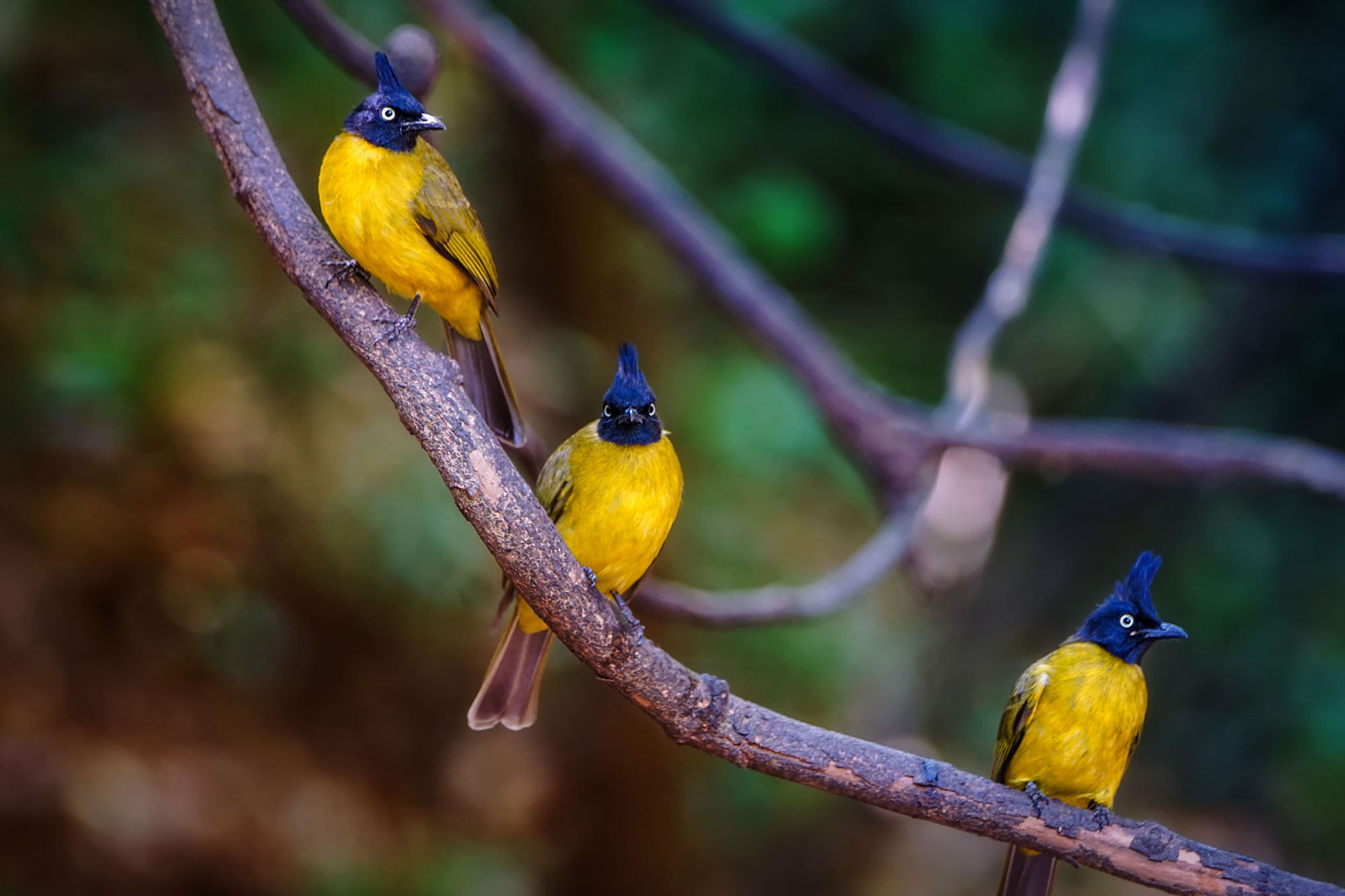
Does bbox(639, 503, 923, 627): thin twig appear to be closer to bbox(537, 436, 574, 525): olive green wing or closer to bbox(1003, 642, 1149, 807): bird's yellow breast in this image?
bbox(537, 436, 574, 525): olive green wing

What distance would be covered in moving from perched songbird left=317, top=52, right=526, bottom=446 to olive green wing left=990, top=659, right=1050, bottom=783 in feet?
3.93

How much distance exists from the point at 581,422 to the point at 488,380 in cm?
426

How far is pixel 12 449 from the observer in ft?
21.3

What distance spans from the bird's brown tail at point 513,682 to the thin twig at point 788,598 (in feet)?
2.16

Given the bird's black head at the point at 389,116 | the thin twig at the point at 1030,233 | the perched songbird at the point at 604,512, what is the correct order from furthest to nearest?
the thin twig at the point at 1030,233 < the perched songbird at the point at 604,512 < the bird's black head at the point at 389,116

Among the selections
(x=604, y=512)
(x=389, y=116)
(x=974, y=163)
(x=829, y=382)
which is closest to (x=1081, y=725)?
(x=604, y=512)

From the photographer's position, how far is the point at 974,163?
6523mm

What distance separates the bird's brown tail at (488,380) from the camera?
2.65 metres

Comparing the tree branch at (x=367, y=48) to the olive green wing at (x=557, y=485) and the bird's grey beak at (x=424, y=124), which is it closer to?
the bird's grey beak at (x=424, y=124)

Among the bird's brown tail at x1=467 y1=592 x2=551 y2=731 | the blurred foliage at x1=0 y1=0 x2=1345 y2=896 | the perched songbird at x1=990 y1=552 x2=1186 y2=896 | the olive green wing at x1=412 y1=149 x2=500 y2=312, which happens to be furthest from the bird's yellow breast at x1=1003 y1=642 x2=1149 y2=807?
the blurred foliage at x1=0 y1=0 x2=1345 y2=896

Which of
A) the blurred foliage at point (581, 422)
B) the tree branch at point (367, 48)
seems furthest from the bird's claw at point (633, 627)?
the blurred foliage at point (581, 422)

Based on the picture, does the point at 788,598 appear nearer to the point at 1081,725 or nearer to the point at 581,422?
the point at 1081,725

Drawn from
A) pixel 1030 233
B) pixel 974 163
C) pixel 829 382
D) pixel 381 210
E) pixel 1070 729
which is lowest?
pixel 1070 729

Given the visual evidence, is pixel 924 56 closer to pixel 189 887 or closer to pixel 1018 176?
pixel 1018 176
